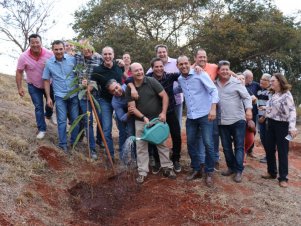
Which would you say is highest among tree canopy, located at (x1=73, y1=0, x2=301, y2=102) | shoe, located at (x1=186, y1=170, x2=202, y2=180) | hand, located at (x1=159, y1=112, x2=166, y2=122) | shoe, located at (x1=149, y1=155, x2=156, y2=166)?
tree canopy, located at (x1=73, y1=0, x2=301, y2=102)

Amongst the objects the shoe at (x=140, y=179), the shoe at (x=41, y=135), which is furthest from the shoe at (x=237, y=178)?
the shoe at (x=41, y=135)

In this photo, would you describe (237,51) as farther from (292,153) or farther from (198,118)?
(198,118)

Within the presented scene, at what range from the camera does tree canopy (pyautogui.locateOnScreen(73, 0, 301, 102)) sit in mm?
13086

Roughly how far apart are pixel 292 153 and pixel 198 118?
4849 mm

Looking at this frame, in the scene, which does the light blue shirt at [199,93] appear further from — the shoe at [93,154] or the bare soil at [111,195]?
the shoe at [93,154]

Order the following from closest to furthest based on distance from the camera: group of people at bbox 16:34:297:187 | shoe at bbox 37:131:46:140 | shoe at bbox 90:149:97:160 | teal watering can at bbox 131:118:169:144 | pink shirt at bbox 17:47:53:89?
teal watering can at bbox 131:118:169:144
group of people at bbox 16:34:297:187
pink shirt at bbox 17:47:53:89
shoe at bbox 90:149:97:160
shoe at bbox 37:131:46:140

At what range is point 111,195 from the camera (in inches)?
181

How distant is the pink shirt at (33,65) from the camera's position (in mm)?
5332

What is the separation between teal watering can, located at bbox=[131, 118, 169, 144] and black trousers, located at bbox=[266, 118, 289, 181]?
152 centimetres

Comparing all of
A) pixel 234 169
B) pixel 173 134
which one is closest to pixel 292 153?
pixel 234 169

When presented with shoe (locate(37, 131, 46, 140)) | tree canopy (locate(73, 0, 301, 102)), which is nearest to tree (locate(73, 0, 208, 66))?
tree canopy (locate(73, 0, 301, 102))

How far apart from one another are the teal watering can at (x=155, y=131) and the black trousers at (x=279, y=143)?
152cm

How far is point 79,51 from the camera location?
5227 millimetres

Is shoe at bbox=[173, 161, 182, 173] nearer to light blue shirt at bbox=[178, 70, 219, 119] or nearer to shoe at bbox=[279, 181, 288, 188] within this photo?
light blue shirt at bbox=[178, 70, 219, 119]
